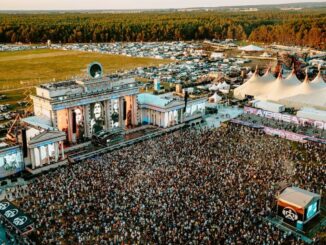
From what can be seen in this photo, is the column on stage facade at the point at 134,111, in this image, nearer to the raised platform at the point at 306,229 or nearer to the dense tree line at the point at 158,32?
the raised platform at the point at 306,229

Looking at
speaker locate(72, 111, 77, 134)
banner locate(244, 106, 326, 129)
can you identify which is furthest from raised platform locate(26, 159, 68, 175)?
banner locate(244, 106, 326, 129)

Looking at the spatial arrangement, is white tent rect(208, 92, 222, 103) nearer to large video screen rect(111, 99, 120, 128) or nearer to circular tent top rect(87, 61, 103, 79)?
large video screen rect(111, 99, 120, 128)

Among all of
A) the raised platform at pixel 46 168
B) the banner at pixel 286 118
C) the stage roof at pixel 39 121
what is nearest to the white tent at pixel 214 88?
the banner at pixel 286 118

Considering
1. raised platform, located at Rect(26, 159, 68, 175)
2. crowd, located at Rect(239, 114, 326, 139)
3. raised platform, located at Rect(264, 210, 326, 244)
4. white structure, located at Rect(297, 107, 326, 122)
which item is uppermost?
white structure, located at Rect(297, 107, 326, 122)

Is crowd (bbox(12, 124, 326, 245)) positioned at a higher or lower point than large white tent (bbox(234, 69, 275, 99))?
lower

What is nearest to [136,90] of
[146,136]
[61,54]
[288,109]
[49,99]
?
[146,136]

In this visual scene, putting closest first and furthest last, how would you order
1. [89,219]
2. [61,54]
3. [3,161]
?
[89,219] → [3,161] → [61,54]

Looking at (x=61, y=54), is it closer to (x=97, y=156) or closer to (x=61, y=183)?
(x=97, y=156)

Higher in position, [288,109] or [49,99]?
[49,99]
